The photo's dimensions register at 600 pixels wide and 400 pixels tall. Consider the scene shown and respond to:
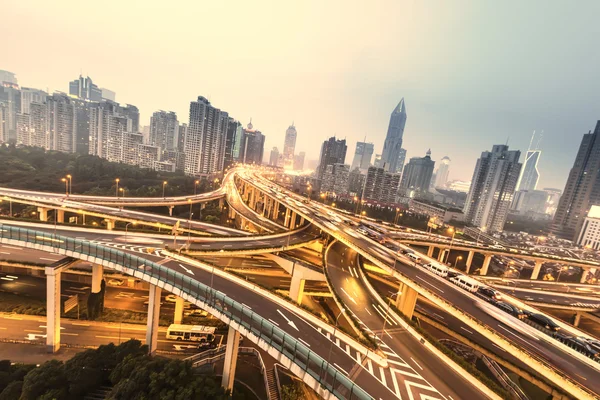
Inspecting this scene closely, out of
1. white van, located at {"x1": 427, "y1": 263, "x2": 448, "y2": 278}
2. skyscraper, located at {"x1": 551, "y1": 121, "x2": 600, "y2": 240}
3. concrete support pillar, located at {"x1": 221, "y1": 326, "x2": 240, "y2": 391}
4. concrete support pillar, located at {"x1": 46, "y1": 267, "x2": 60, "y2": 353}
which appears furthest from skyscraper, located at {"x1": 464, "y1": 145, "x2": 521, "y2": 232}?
concrete support pillar, located at {"x1": 46, "y1": 267, "x2": 60, "y2": 353}

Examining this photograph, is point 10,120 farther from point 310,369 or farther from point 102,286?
point 310,369

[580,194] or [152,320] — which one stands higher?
[580,194]

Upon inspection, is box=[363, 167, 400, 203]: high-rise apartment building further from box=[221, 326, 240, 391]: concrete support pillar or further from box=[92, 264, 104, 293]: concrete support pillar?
box=[92, 264, 104, 293]: concrete support pillar

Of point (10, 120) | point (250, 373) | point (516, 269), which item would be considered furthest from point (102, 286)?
point (10, 120)

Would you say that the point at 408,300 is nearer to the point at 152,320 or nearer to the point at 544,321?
the point at 544,321

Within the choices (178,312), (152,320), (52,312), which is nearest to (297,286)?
(178,312)

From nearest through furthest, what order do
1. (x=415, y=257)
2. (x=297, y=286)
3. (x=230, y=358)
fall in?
(x=230, y=358), (x=415, y=257), (x=297, y=286)
